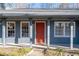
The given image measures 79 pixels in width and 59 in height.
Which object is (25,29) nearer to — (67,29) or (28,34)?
(28,34)

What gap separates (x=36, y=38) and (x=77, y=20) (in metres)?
3.81

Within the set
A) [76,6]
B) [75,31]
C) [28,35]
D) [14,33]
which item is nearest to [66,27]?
[75,31]

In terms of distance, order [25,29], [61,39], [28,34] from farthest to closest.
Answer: [28,34] → [25,29] → [61,39]

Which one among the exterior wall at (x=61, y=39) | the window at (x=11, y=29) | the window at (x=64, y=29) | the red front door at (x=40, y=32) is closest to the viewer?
the exterior wall at (x=61, y=39)

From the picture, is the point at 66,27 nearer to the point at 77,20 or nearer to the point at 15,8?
the point at 77,20

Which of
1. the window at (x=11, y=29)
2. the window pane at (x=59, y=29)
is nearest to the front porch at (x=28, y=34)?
the window at (x=11, y=29)

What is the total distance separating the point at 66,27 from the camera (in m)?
18.2

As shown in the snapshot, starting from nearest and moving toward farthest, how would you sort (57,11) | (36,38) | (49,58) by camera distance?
(49,58) → (57,11) → (36,38)

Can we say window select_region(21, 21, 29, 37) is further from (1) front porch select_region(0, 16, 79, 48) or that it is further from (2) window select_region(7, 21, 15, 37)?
(2) window select_region(7, 21, 15, 37)

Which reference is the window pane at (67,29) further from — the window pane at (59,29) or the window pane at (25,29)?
the window pane at (25,29)

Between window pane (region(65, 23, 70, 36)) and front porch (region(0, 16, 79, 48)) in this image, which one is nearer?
front porch (region(0, 16, 79, 48))

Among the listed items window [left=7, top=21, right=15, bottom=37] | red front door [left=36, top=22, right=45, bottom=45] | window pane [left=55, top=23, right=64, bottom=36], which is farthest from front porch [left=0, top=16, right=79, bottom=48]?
window pane [left=55, top=23, right=64, bottom=36]

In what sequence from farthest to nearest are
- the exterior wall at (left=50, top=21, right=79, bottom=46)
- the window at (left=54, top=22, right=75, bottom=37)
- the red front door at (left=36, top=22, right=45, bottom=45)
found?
the red front door at (left=36, top=22, right=45, bottom=45), the window at (left=54, top=22, right=75, bottom=37), the exterior wall at (left=50, top=21, right=79, bottom=46)

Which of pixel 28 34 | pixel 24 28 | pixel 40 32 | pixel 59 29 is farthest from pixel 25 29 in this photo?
pixel 59 29
